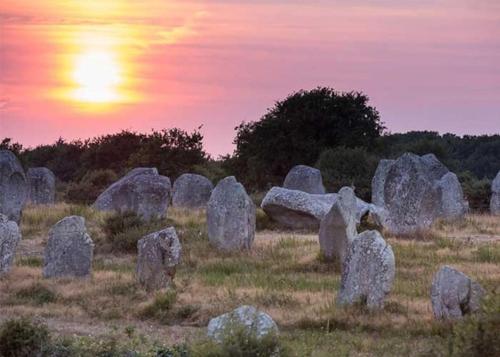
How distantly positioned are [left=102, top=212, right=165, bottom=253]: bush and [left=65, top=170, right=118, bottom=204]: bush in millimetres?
15110

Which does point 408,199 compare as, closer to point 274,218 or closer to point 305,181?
point 274,218

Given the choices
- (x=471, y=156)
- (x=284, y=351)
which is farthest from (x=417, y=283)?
(x=471, y=156)

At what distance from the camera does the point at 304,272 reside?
22828 mm

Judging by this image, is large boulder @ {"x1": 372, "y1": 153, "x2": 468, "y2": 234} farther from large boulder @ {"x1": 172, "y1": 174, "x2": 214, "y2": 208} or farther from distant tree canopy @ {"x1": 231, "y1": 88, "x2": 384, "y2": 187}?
distant tree canopy @ {"x1": 231, "y1": 88, "x2": 384, "y2": 187}

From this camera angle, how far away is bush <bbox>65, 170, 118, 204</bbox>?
151 feet

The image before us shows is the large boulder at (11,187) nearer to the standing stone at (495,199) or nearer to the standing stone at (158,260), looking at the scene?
the standing stone at (158,260)

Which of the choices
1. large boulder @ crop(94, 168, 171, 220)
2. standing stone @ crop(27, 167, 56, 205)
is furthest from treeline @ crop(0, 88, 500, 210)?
large boulder @ crop(94, 168, 171, 220)

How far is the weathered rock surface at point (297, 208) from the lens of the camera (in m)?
31.1

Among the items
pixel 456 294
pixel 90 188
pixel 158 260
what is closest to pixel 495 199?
pixel 90 188

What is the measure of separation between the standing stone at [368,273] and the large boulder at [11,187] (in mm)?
14396

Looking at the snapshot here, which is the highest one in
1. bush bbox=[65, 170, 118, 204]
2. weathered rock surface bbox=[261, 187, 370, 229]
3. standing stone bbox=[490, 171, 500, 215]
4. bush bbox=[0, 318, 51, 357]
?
bush bbox=[65, 170, 118, 204]

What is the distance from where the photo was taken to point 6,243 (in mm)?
22094

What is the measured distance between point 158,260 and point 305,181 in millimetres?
19997

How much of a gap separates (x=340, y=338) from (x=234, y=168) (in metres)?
43.1
